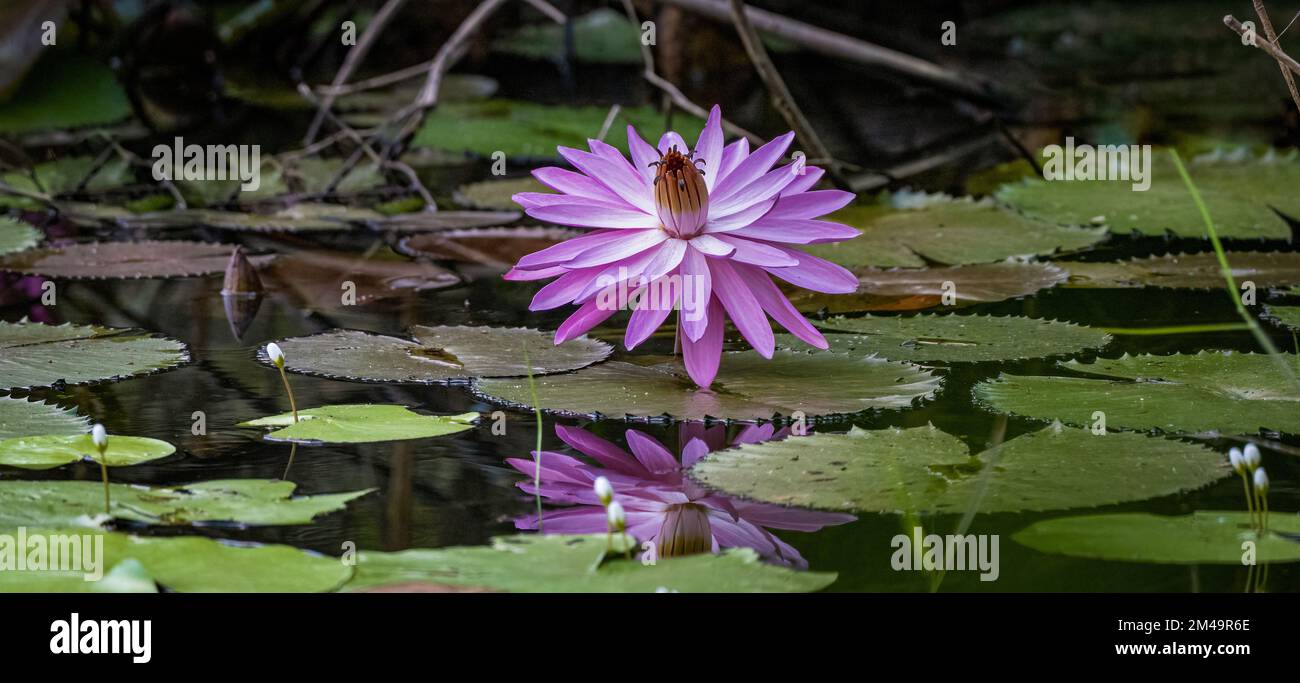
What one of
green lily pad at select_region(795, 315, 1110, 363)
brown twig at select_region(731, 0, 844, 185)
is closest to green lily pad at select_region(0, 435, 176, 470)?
green lily pad at select_region(795, 315, 1110, 363)

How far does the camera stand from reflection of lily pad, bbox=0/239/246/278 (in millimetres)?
2416

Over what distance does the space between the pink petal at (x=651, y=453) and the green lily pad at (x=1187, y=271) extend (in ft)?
3.53

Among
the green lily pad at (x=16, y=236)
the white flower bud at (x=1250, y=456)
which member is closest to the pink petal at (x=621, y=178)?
the white flower bud at (x=1250, y=456)

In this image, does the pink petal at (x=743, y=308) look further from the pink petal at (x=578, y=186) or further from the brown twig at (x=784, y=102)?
the brown twig at (x=784, y=102)

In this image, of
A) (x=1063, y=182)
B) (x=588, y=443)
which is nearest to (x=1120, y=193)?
(x=1063, y=182)

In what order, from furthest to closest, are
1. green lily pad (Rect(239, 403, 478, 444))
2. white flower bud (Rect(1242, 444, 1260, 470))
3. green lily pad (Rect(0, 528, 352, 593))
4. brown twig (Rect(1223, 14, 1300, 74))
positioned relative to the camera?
green lily pad (Rect(239, 403, 478, 444)) → brown twig (Rect(1223, 14, 1300, 74)) → white flower bud (Rect(1242, 444, 1260, 470)) → green lily pad (Rect(0, 528, 352, 593))

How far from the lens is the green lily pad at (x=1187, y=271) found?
7.45ft

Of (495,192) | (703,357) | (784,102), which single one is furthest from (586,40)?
(703,357)

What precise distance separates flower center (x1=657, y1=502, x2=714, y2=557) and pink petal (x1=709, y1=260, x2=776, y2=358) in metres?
0.38

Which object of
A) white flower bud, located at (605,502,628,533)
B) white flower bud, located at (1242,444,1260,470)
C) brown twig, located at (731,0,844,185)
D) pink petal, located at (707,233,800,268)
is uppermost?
brown twig, located at (731,0,844,185)

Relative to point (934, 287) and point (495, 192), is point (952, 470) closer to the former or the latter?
point (934, 287)

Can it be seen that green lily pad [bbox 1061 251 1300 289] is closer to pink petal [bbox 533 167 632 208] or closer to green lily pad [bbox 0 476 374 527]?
pink petal [bbox 533 167 632 208]

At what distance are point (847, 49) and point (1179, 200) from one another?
4.17ft

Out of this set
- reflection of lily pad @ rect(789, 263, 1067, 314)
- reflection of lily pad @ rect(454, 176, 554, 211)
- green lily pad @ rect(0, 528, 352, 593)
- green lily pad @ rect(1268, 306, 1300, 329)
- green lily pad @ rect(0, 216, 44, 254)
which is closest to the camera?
green lily pad @ rect(0, 528, 352, 593)
